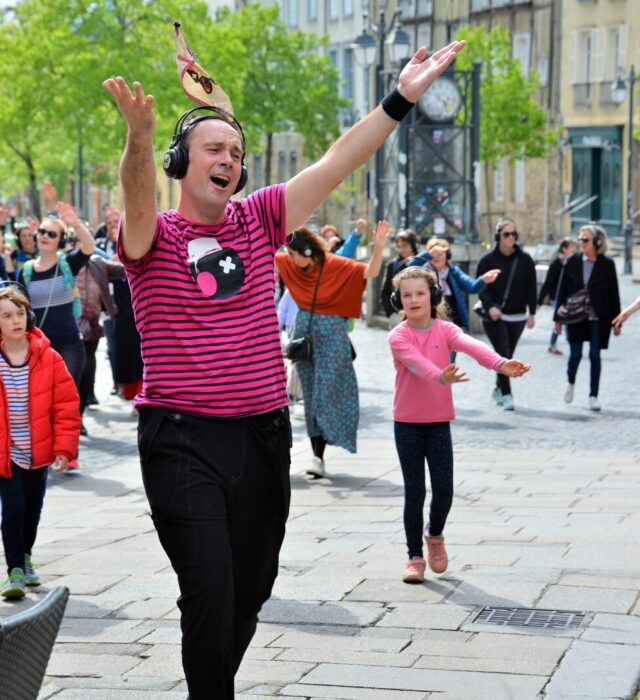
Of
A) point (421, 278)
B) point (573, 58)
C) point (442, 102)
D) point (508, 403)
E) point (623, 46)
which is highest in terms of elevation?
point (623, 46)

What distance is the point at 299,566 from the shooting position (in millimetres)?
8016

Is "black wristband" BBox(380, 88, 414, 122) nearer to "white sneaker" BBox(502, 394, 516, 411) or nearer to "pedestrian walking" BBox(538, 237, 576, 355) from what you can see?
"white sneaker" BBox(502, 394, 516, 411)

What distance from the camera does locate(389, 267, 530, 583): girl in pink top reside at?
24.9 ft

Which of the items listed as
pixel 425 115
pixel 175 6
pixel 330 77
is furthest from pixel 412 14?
pixel 425 115

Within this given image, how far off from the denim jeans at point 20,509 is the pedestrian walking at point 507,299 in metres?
8.09

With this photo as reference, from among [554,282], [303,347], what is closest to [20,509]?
[303,347]

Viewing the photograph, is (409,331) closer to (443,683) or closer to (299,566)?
(299,566)

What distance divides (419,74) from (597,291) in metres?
10.7

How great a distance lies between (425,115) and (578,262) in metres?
9.73

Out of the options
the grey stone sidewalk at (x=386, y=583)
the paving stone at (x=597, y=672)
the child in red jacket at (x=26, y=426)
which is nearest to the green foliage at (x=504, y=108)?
the grey stone sidewalk at (x=386, y=583)

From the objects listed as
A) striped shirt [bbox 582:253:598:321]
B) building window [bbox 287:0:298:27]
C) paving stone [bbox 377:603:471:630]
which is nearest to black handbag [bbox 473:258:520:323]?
striped shirt [bbox 582:253:598:321]

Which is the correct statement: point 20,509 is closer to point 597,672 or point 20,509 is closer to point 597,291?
point 597,672

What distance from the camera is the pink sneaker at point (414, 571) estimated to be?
24.7 ft

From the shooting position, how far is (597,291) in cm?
1538
